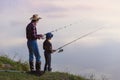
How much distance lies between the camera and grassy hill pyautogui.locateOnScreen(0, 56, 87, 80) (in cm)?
2042

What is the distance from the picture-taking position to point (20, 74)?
2088cm

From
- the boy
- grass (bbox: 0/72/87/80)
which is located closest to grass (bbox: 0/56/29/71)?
the boy

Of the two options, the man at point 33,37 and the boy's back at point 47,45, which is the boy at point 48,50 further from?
the man at point 33,37

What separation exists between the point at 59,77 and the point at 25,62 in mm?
4072

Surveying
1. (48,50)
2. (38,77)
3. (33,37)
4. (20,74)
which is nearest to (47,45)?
(48,50)

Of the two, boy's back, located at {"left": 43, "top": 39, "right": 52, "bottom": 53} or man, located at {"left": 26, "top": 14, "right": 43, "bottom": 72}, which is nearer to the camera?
man, located at {"left": 26, "top": 14, "right": 43, "bottom": 72}

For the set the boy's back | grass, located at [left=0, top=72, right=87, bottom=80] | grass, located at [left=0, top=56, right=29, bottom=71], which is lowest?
grass, located at [left=0, top=72, right=87, bottom=80]

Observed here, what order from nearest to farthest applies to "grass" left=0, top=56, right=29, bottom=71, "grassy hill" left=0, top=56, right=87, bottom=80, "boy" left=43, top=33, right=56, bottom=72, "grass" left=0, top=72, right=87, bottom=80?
"grass" left=0, top=72, right=87, bottom=80 → "grassy hill" left=0, top=56, right=87, bottom=80 → "boy" left=43, top=33, right=56, bottom=72 → "grass" left=0, top=56, right=29, bottom=71

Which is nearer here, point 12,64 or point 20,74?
point 20,74

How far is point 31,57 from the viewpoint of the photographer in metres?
21.4

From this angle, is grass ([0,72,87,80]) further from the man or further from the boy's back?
the boy's back

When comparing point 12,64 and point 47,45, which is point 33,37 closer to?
point 47,45

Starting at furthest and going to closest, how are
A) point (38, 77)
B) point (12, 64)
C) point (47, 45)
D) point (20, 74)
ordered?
point (12, 64) < point (47, 45) < point (38, 77) < point (20, 74)

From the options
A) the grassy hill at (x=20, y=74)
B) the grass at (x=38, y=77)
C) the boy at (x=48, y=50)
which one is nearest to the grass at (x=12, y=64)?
the grassy hill at (x=20, y=74)
